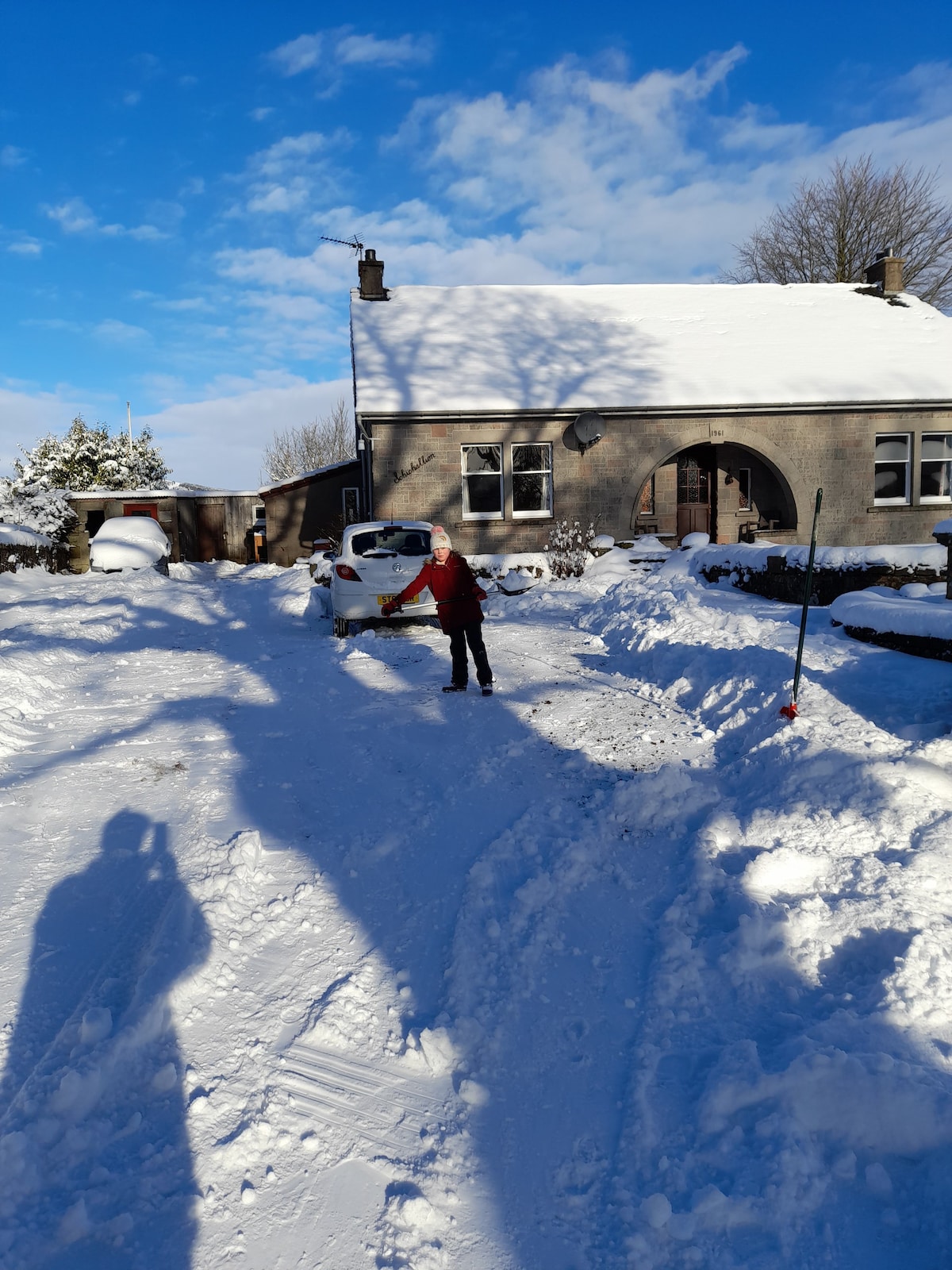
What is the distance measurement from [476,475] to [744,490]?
275 inches

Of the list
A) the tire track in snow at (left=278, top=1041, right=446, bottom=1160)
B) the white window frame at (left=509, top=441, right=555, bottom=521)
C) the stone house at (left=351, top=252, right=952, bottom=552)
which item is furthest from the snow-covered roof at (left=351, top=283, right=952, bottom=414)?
the tire track in snow at (left=278, top=1041, right=446, bottom=1160)

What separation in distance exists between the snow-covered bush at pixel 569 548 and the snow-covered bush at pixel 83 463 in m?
22.4

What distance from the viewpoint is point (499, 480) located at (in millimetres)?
16719

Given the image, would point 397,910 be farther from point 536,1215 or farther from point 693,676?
point 693,676

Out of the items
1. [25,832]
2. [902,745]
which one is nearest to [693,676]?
[902,745]

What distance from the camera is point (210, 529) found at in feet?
96.1

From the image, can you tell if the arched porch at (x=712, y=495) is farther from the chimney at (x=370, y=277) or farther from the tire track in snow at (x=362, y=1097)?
the tire track in snow at (x=362, y=1097)

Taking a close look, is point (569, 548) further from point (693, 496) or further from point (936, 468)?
point (936, 468)

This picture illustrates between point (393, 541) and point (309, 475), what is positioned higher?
point (309, 475)

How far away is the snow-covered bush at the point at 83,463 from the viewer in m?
31.3

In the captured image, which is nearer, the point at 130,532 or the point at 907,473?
the point at 907,473

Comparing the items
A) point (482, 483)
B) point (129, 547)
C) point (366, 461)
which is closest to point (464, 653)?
point (482, 483)

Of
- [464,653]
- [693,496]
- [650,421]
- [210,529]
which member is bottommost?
[464,653]

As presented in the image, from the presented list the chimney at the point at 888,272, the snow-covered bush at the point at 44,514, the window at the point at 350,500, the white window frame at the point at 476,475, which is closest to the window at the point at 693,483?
the white window frame at the point at 476,475
